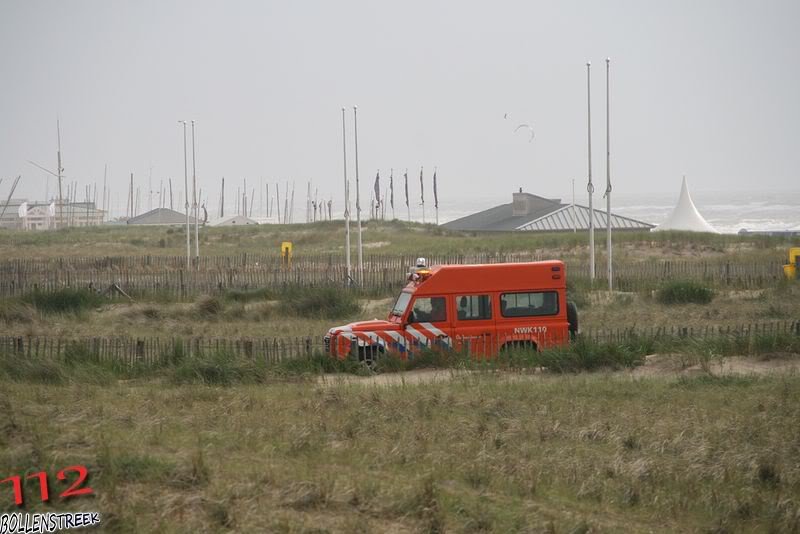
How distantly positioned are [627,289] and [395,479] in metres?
28.6

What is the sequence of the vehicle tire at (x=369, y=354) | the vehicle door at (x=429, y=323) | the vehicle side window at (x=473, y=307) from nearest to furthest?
the vehicle tire at (x=369, y=354), the vehicle door at (x=429, y=323), the vehicle side window at (x=473, y=307)

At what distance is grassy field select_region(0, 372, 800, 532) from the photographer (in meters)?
10.6

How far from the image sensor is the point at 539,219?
3344 inches

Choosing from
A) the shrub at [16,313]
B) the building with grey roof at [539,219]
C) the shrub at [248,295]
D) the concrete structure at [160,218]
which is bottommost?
the shrub at [16,313]

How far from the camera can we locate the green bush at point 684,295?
34.5 metres

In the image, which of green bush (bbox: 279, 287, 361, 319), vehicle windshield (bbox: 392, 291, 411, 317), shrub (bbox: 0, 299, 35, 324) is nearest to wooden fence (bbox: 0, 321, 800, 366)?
vehicle windshield (bbox: 392, 291, 411, 317)

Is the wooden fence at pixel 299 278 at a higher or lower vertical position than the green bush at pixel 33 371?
higher

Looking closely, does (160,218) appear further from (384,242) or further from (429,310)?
(429,310)

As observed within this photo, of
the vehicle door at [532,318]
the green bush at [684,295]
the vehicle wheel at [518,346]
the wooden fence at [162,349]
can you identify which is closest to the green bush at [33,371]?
the wooden fence at [162,349]

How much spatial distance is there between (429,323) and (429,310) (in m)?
0.26

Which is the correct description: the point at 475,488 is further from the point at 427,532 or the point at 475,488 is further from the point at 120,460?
the point at 120,460

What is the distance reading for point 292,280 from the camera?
139 feet

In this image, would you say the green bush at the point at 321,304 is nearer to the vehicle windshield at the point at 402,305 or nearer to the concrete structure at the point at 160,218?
the vehicle windshield at the point at 402,305

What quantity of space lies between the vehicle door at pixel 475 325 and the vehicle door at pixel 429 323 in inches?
8.7
